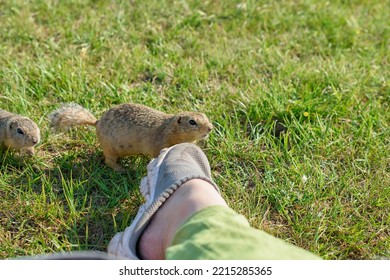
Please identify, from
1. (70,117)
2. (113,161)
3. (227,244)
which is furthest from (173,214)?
(70,117)

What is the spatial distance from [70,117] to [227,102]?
1150 mm

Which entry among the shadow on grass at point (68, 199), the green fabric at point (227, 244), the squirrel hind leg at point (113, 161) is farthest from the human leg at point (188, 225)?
the squirrel hind leg at point (113, 161)

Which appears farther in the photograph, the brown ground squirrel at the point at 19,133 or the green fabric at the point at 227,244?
the brown ground squirrel at the point at 19,133

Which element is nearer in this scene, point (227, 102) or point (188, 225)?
point (188, 225)

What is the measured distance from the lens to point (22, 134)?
3.27 m

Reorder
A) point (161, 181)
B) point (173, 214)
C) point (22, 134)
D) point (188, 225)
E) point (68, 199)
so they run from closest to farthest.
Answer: point (188, 225) → point (173, 214) → point (161, 181) → point (68, 199) → point (22, 134)

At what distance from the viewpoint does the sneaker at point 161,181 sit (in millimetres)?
2623

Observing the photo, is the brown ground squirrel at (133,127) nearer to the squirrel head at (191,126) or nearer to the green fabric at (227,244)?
the squirrel head at (191,126)

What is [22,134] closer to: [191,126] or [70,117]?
[70,117]

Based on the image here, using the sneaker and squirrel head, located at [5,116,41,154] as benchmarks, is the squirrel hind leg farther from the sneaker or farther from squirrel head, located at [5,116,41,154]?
squirrel head, located at [5,116,41,154]

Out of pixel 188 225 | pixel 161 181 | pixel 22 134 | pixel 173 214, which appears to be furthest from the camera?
pixel 22 134

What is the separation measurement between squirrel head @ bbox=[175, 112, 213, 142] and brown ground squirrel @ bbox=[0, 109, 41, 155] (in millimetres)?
852

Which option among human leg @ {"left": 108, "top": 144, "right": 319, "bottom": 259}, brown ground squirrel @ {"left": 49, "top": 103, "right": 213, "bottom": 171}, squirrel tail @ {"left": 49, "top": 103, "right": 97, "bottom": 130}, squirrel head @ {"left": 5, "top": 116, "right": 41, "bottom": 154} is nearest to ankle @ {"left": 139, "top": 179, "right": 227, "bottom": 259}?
Result: human leg @ {"left": 108, "top": 144, "right": 319, "bottom": 259}

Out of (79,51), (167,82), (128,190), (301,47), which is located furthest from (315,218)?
(79,51)
